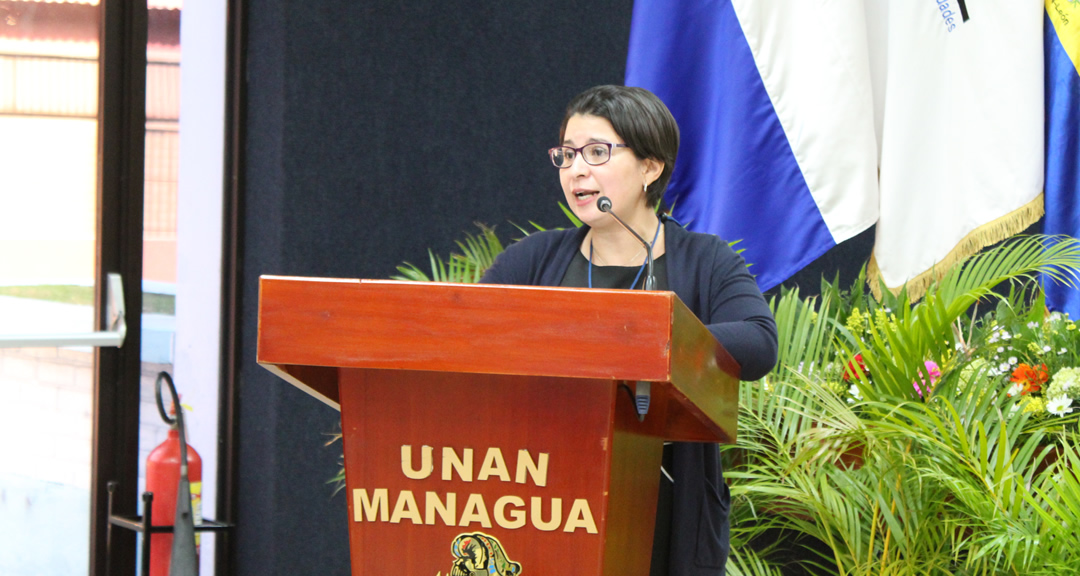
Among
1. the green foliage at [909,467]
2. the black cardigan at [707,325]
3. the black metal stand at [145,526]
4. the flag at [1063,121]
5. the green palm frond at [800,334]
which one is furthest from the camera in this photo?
the flag at [1063,121]

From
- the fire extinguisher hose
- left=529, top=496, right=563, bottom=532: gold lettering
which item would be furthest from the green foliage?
the fire extinguisher hose

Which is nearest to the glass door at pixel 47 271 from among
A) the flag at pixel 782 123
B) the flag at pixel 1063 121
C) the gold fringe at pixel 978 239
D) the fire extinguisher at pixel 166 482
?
the fire extinguisher at pixel 166 482

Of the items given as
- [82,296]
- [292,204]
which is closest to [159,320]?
[82,296]

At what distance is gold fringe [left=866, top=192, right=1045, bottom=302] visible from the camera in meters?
3.05

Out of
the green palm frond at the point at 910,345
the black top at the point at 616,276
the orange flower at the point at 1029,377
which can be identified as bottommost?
the orange flower at the point at 1029,377

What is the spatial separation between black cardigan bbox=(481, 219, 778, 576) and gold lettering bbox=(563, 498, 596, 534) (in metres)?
0.34

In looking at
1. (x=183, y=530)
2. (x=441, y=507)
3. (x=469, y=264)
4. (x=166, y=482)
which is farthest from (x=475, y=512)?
(x=469, y=264)

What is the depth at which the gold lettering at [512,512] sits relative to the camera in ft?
3.70

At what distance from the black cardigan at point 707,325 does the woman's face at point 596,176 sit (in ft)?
0.37

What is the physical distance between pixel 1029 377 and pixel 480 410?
182 cm

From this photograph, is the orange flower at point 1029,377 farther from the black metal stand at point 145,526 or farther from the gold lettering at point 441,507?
the black metal stand at point 145,526

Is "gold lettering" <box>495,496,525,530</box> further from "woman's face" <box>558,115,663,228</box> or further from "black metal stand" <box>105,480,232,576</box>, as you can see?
"black metal stand" <box>105,480,232,576</box>

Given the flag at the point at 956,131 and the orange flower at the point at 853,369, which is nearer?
the orange flower at the point at 853,369

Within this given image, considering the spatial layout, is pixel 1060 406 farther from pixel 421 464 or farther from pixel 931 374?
pixel 421 464
